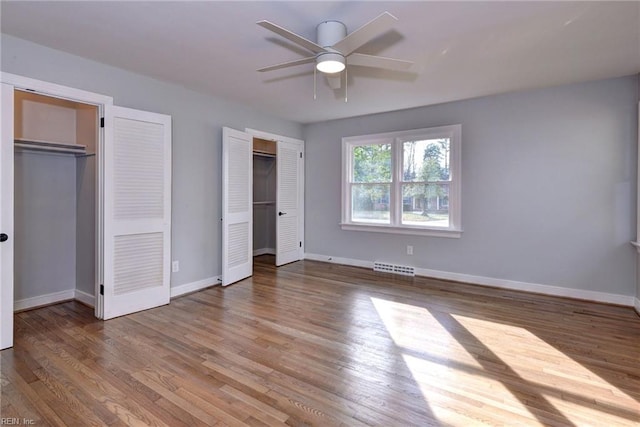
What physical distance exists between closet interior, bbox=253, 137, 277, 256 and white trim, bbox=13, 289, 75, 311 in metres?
3.23

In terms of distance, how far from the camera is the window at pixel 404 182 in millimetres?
4656

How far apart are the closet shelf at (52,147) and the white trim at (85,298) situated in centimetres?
159

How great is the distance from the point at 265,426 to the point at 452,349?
1615 millimetres

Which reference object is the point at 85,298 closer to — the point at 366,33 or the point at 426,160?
the point at 366,33

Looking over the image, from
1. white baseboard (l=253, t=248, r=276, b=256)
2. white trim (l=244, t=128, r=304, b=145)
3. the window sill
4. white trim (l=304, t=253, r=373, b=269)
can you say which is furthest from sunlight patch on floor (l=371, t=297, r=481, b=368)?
white baseboard (l=253, t=248, r=276, b=256)

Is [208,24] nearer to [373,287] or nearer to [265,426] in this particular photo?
[265,426]

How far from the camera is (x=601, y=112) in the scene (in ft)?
12.1

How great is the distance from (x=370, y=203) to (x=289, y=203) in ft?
4.58

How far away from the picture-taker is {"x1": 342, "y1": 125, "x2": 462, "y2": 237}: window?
466cm

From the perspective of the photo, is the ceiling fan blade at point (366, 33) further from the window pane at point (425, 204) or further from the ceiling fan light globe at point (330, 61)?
the window pane at point (425, 204)

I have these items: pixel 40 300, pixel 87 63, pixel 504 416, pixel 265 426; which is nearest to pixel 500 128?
pixel 504 416

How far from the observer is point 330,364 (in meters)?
2.37

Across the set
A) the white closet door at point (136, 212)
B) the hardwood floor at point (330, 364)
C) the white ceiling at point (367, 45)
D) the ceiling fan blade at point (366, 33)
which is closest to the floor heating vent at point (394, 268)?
the hardwood floor at point (330, 364)

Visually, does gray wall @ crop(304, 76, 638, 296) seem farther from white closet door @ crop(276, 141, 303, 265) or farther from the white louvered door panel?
the white louvered door panel
